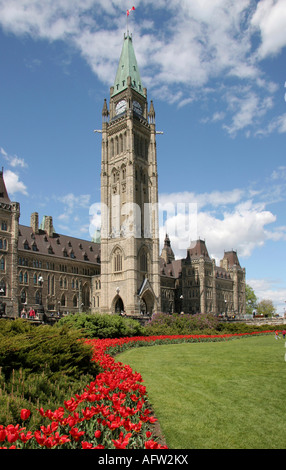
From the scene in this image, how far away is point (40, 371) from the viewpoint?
878 centimetres

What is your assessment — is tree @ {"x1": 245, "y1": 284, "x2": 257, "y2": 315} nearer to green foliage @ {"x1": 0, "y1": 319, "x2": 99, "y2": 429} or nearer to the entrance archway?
the entrance archway

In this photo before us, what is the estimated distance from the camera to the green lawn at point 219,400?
7.37m

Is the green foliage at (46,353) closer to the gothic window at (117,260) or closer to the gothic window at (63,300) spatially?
the gothic window at (117,260)

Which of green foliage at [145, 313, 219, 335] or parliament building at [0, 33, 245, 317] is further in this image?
parliament building at [0, 33, 245, 317]

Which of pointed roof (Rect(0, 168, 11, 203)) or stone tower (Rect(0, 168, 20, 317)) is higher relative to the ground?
pointed roof (Rect(0, 168, 11, 203))

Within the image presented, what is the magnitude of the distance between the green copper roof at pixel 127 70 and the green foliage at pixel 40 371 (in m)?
73.1

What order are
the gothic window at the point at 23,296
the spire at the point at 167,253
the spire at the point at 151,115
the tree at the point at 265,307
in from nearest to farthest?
the gothic window at the point at 23,296 < the spire at the point at 151,115 < the spire at the point at 167,253 < the tree at the point at 265,307

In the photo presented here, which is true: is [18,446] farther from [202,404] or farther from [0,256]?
[0,256]

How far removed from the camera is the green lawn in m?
7.37

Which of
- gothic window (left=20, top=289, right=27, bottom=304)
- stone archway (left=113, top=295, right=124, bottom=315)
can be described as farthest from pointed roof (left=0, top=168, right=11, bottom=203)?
stone archway (left=113, top=295, right=124, bottom=315)

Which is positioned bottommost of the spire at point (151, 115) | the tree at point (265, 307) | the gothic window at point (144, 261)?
the tree at point (265, 307)

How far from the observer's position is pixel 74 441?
5895 millimetres

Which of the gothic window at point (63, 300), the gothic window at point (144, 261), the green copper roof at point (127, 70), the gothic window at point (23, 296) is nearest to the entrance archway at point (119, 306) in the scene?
the gothic window at point (144, 261)
